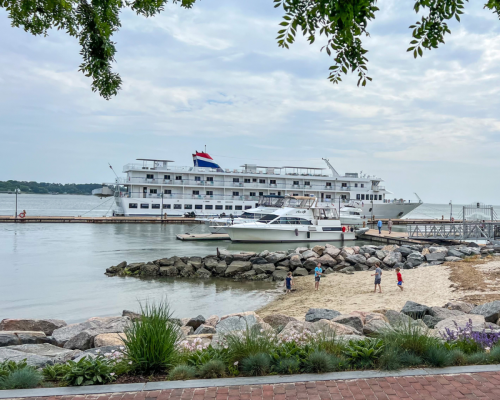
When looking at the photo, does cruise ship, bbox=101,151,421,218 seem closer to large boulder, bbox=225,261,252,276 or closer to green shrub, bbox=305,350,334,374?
large boulder, bbox=225,261,252,276

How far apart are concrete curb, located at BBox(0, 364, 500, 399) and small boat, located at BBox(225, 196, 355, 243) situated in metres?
28.6

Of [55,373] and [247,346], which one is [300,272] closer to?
[247,346]

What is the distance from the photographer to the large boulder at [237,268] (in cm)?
2023

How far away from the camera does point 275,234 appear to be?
112 feet

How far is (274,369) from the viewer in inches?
189

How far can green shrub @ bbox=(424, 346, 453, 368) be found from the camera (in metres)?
4.91

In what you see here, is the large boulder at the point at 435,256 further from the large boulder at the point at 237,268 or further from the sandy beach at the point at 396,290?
the large boulder at the point at 237,268

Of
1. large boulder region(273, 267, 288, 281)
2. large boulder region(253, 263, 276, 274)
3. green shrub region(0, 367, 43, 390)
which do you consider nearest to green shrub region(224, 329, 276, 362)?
green shrub region(0, 367, 43, 390)

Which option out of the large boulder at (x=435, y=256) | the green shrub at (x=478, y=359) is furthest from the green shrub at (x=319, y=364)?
the large boulder at (x=435, y=256)

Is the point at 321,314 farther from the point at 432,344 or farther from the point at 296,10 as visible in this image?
the point at 296,10

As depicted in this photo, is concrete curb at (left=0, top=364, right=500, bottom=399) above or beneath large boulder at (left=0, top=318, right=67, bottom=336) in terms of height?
above

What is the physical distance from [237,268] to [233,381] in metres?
16.1

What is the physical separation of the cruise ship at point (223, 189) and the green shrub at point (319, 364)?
49.7 metres

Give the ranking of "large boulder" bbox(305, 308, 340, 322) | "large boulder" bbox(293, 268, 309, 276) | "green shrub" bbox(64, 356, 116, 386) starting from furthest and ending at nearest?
"large boulder" bbox(293, 268, 309, 276) < "large boulder" bbox(305, 308, 340, 322) < "green shrub" bbox(64, 356, 116, 386)
